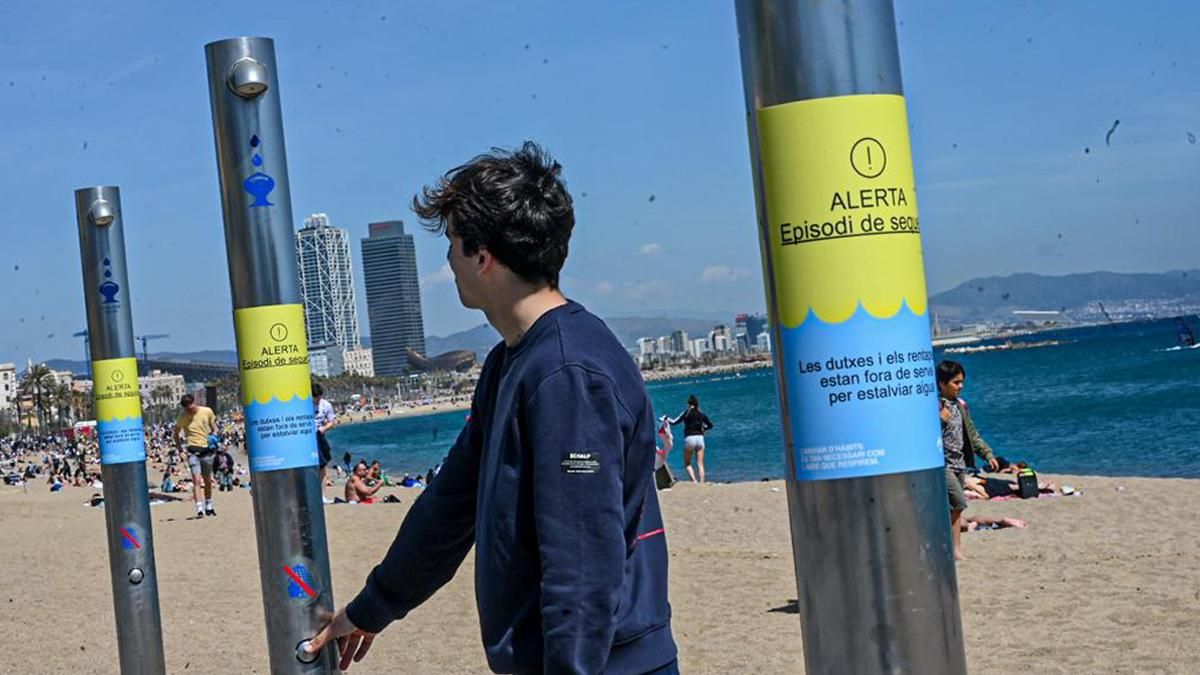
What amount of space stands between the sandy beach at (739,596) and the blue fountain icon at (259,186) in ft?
13.1

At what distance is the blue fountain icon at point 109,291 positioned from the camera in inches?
299

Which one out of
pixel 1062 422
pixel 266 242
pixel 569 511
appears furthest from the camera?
pixel 1062 422

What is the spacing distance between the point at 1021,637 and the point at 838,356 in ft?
21.8

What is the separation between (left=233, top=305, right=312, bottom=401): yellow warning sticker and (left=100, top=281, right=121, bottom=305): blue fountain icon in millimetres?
2546

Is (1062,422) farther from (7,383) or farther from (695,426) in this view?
(7,383)

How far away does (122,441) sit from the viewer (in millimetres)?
7887

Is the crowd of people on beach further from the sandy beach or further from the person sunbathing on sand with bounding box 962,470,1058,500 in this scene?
the person sunbathing on sand with bounding box 962,470,1058,500

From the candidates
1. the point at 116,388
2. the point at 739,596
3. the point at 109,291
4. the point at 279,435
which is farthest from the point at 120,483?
the point at 739,596

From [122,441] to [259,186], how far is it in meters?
3.19

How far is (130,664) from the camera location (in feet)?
24.5

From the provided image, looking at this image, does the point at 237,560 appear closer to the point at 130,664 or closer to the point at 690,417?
the point at 130,664

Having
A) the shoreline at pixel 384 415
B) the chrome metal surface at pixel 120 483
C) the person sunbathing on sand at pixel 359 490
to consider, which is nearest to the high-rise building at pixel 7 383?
the shoreline at pixel 384 415

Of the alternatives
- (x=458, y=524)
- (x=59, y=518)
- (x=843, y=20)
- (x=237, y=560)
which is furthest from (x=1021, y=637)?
(x=59, y=518)

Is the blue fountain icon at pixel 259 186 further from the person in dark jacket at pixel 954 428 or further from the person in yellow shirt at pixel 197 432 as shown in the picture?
the person in yellow shirt at pixel 197 432
